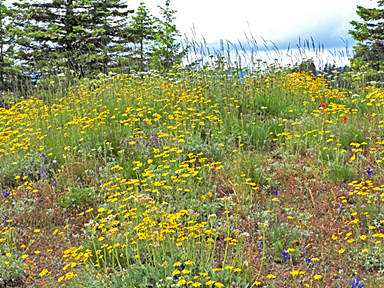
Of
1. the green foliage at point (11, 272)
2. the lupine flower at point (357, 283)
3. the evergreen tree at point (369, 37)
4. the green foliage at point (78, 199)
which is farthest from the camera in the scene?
the evergreen tree at point (369, 37)

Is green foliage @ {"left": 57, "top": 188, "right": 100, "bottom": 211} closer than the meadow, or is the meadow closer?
the meadow

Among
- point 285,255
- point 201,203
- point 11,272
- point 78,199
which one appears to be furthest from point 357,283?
point 78,199

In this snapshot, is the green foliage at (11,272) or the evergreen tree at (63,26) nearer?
the green foliage at (11,272)

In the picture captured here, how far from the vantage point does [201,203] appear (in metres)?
3.96

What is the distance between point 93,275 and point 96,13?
797 inches

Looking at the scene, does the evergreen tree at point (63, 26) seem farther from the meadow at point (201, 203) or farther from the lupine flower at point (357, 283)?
the lupine flower at point (357, 283)

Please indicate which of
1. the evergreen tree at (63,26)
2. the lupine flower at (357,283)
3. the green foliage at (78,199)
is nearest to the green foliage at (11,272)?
the green foliage at (78,199)

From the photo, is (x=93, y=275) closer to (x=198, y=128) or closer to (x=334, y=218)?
(x=334, y=218)

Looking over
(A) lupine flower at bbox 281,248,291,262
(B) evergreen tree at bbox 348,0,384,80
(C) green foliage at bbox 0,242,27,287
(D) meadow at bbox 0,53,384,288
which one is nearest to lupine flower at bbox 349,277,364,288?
(D) meadow at bbox 0,53,384,288

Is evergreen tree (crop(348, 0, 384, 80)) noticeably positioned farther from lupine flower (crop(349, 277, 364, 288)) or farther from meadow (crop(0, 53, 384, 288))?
lupine flower (crop(349, 277, 364, 288))

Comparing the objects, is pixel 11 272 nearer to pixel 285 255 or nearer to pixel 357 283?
pixel 285 255

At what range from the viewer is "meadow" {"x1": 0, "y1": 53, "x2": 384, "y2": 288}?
9.25 ft

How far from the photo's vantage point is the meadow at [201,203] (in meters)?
2.82

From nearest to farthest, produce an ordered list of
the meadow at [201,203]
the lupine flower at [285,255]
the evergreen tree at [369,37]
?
the meadow at [201,203], the lupine flower at [285,255], the evergreen tree at [369,37]
